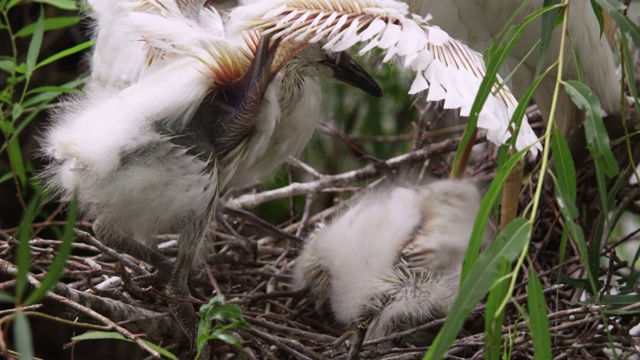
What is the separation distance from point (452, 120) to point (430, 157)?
0.46 meters

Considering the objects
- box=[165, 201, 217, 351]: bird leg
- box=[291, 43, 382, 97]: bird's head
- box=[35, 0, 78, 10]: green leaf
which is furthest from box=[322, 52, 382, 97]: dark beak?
box=[35, 0, 78, 10]: green leaf

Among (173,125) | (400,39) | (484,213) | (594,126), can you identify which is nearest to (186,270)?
(173,125)

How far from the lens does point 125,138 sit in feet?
3.69

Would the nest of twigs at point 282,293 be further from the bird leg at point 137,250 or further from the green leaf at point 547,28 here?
the green leaf at point 547,28

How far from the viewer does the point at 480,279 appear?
2.54 feet

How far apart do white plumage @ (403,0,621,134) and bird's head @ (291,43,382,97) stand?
1.30ft

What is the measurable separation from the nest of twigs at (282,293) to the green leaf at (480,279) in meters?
0.18

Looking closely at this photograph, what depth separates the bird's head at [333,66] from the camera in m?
1.34

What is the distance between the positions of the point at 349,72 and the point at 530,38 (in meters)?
0.53

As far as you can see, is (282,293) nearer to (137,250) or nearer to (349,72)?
(137,250)

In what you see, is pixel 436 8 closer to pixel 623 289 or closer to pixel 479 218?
pixel 623 289

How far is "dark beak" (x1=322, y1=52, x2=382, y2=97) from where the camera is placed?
53.9 inches

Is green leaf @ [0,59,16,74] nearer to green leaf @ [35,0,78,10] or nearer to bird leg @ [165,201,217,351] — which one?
green leaf @ [35,0,78,10]

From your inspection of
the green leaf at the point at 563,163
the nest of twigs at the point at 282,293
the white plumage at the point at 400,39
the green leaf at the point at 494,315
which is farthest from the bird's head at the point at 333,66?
the green leaf at the point at 494,315
